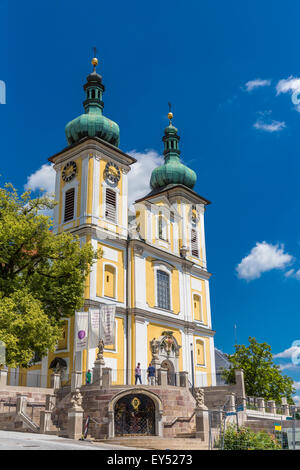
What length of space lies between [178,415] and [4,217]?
478 inches

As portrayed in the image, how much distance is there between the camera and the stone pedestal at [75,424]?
18998 millimetres

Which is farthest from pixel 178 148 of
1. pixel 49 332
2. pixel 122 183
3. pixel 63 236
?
pixel 49 332

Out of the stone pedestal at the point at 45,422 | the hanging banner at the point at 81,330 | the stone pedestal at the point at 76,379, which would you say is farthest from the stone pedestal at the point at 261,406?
the stone pedestal at the point at 45,422

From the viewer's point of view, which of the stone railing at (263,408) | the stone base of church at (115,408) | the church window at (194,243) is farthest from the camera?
the church window at (194,243)

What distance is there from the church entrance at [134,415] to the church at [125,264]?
6213 mm

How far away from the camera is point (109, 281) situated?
34.3 metres

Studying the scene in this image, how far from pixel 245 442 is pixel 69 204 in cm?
2404

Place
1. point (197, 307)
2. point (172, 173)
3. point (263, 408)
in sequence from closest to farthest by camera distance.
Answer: point (263, 408) → point (197, 307) → point (172, 173)

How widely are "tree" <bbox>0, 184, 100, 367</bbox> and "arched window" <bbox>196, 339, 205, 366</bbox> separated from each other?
60.8ft

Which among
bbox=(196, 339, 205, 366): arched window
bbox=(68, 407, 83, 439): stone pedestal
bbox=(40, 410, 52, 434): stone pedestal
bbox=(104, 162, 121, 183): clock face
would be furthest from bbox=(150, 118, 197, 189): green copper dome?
bbox=(68, 407, 83, 439): stone pedestal

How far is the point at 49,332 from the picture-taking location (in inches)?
858

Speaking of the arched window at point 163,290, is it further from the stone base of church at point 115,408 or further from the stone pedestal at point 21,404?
the stone pedestal at point 21,404

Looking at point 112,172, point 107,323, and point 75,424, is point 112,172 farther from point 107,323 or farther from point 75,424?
point 75,424

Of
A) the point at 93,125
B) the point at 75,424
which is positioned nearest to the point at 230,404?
the point at 75,424
